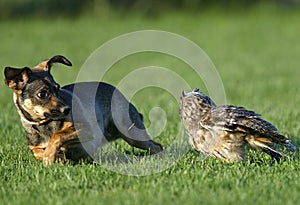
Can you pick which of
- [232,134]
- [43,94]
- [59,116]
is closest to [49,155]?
[59,116]

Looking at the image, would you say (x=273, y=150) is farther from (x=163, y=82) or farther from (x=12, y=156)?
(x=163, y=82)

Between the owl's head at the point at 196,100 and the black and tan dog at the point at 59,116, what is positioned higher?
the owl's head at the point at 196,100

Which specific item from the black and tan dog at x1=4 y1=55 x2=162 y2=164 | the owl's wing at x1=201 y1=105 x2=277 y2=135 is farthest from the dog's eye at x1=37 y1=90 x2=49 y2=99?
the owl's wing at x1=201 y1=105 x2=277 y2=135

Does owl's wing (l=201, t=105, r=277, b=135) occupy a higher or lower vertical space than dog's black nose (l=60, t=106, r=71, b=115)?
higher

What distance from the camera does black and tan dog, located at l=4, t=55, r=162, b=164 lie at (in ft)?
23.0

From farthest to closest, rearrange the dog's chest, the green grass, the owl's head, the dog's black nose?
the owl's head
the dog's chest
the dog's black nose
the green grass

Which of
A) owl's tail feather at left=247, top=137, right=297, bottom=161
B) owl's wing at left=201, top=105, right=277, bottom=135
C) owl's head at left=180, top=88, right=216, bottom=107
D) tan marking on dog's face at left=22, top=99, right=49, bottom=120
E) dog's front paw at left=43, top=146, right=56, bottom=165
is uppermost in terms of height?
owl's head at left=180, top=88, right=216, bottom=107

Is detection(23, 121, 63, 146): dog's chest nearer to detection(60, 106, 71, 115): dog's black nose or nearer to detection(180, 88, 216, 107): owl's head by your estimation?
detection(60, 106, 71, 115): dog's black nose

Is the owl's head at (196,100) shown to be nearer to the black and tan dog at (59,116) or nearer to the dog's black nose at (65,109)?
the black and tan dog at (59,116)

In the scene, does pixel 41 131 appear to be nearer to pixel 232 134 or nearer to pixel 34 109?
pixel 34 109

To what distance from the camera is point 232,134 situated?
6816 mm

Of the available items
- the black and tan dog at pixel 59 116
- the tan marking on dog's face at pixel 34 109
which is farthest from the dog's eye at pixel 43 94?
the tan marking on dog's face at pixel 34 109

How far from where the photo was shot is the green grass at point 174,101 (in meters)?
5.79

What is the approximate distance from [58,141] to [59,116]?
0.28m
